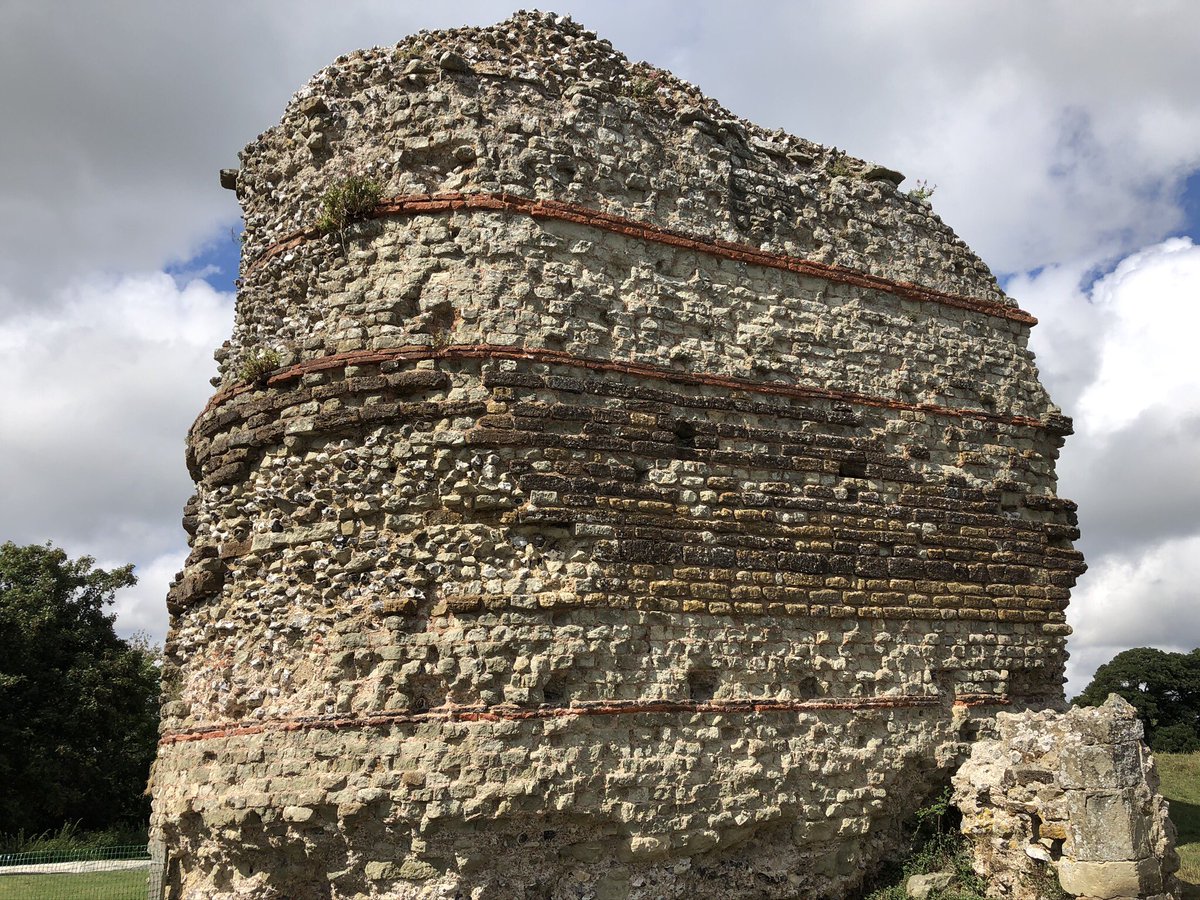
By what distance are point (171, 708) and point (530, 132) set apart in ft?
17.6

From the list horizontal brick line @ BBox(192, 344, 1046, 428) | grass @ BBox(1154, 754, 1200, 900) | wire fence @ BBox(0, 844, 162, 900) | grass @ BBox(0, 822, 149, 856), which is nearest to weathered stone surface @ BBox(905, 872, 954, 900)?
grass @ BBox(1154, 754, 1200, 900)

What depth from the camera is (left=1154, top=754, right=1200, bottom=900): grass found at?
8.88m

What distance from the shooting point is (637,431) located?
302 inches

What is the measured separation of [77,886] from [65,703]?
10505 mm

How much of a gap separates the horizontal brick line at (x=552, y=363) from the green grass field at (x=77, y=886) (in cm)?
518

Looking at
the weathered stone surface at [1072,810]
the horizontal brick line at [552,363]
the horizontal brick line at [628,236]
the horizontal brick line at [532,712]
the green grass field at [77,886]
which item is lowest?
the green grass field at [77,886]

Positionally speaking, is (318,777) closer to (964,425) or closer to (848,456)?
(848,456)

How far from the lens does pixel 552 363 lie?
7.55 m

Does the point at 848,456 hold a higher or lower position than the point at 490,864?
higher

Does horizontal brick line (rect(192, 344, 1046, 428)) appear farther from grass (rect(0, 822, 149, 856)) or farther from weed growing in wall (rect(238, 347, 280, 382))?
grass (rect(0, 822, 149, 856))

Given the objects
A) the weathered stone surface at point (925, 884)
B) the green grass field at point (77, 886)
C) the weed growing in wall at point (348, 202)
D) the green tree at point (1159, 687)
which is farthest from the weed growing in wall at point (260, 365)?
the green tree at point (1159, 687)

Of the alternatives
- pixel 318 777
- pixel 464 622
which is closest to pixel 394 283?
pixel 464 622

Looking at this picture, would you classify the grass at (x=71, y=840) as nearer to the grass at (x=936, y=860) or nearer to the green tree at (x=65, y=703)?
the green tree at (x=65, y=703)

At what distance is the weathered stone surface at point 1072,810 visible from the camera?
723cm
